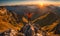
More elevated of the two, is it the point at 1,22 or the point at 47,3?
the point at 47,3

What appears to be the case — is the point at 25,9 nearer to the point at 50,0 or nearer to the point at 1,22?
the point at 50,0

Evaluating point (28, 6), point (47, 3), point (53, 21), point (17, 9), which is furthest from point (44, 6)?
point (53, 21)

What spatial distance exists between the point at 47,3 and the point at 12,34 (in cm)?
278

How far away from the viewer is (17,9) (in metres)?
9.89

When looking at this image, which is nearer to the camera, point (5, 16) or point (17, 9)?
point (17, 9)

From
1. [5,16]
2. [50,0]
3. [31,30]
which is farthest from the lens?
[5,16]

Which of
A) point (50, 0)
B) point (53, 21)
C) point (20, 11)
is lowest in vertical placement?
point (53, 21)

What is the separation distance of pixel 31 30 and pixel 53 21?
289 inches

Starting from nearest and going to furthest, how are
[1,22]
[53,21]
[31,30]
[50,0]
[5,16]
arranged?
[31,30] → [50,0] → [1,22] → [5,16] → [53,21]

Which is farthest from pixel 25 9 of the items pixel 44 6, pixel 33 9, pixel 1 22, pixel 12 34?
pixel 1 22

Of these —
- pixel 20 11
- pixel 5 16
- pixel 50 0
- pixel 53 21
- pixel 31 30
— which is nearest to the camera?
pixel 31 30

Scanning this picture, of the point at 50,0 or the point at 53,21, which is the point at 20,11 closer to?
the point at 50,0

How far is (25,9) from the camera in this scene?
30.5 feet

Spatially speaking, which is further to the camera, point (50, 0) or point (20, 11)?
point (20, 11)
